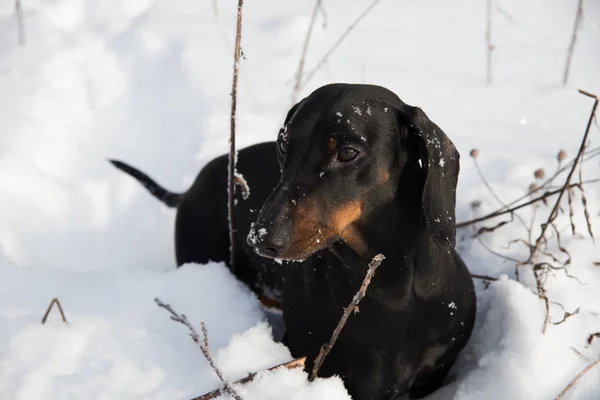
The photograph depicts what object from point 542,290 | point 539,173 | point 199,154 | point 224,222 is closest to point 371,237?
point 542,290

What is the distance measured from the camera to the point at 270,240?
1.90m

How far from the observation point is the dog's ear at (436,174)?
205cm

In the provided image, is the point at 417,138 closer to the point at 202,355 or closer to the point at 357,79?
Answer: the point at 202,355

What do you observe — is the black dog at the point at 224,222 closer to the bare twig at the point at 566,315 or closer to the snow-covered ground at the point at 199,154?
the snow-covered ground at the point at 199,154

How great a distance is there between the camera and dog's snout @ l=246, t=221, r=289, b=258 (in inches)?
74.7

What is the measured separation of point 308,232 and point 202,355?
2.25ft

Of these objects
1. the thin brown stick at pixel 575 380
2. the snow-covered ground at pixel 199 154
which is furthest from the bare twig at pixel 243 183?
the thin brown stick at pixel 575 380

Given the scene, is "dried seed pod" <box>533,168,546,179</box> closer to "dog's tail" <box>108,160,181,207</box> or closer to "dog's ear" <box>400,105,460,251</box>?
"dog's ear" <box>400,105,460,251</box>

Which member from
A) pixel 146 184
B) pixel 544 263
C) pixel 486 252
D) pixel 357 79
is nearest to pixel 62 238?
pixel 146 184

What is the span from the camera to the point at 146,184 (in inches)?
137

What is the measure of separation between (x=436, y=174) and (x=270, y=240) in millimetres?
520

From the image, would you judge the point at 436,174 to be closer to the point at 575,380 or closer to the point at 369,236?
the point at 369,236

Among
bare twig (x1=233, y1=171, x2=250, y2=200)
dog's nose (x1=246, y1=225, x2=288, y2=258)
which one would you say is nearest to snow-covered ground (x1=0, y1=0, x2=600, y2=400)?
bare twig (x1=233, y1=171, x2=250, y2=200)

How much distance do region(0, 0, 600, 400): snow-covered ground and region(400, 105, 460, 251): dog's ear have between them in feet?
1.97
